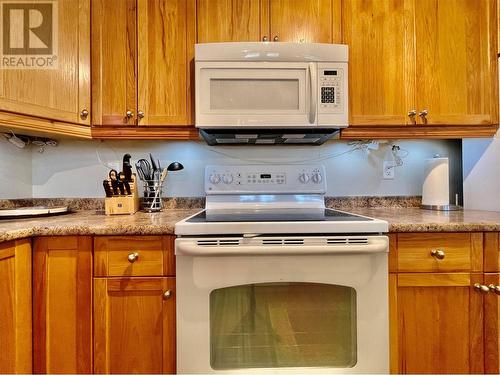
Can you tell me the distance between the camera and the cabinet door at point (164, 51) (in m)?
1.40

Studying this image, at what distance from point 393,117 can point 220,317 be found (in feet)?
4.02

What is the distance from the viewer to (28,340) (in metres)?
1.04

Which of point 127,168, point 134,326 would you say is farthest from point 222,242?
point 127,168

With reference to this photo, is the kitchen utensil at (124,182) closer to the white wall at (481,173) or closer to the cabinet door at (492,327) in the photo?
the cabinet door at (492,327)

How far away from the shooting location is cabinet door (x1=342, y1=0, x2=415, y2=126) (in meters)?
1.41

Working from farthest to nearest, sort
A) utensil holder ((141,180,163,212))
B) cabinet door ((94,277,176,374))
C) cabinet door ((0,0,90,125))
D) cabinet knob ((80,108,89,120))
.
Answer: utensil holder ((141,180,163,212))
cabinet knob ((80,108,89,120))
cabinet door ((0,0,90,125))
cabinet door ((94,277,176,374))

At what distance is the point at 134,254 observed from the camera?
1.07m

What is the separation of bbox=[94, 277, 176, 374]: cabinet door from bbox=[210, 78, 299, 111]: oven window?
2.71 ft

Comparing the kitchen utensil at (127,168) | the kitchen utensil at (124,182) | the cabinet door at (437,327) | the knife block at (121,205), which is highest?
the kitchen utensil at (127,168)

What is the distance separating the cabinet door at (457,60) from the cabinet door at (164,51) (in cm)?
114

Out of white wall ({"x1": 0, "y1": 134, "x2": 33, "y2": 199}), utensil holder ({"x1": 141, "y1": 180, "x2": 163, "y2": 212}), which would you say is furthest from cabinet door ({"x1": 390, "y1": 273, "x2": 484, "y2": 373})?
white wall ({"x1": 0, "y1": 134, "x2": 33, "y2": 199})

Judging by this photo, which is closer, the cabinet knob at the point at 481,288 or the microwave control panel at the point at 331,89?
the cabinet knob at the point at 481,288
